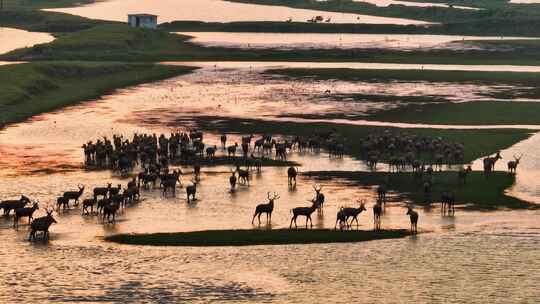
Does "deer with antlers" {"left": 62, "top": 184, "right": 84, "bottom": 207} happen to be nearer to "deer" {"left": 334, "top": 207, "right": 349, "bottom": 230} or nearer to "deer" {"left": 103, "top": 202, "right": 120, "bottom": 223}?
"deer" {"left": 103, "top": 202, "right": 120, "bottom": 223}

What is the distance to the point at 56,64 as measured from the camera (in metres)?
111

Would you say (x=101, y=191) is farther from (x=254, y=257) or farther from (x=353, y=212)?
(x=353, y=212)

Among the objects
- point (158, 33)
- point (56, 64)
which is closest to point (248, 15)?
point (158, 33)

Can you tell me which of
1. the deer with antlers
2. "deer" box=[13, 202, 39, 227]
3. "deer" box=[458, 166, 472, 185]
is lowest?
"deer" box=[13, 202, 39, 227]

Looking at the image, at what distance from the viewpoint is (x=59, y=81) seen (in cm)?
10588

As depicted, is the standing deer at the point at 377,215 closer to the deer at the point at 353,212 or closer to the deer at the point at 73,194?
the deer at the point at 353,212

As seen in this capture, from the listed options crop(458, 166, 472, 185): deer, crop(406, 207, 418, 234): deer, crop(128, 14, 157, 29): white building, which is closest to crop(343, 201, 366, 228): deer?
crop(406, 207, 418, 234): deer

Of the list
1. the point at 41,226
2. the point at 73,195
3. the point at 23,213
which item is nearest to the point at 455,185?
the point at 73,195

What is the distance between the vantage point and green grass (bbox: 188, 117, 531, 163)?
70.3 m

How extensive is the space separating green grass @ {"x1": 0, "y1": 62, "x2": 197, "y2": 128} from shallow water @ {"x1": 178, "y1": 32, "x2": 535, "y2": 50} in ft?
98.9

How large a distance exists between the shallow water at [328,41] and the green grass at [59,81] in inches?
1187

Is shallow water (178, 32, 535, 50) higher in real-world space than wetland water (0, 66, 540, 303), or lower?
higher

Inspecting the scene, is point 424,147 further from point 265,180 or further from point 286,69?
point 286,69

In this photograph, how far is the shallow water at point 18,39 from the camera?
14338 cm
